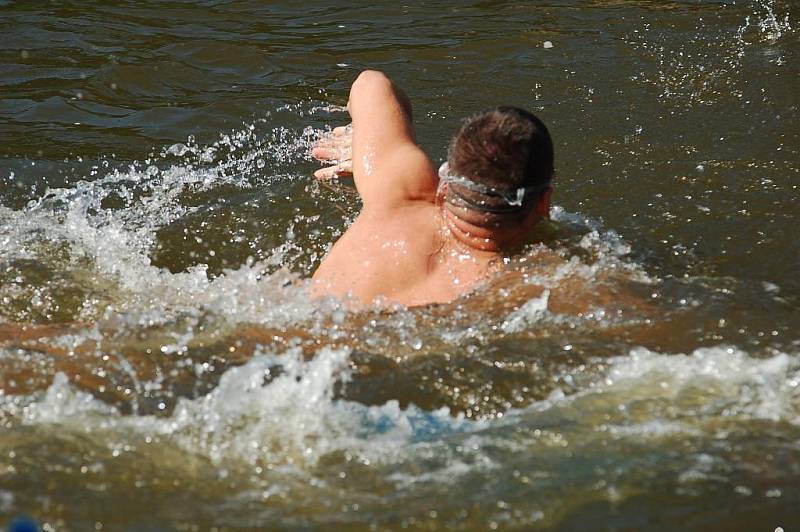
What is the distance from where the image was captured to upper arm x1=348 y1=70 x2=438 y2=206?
181 inches

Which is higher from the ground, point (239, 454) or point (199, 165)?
point (199, 165)

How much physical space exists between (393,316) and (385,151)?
0.92 meters

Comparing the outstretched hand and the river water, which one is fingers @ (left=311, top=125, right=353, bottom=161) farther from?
the river water

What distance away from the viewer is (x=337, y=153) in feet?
18.0

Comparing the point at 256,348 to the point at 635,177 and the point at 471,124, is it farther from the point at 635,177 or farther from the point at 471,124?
the point at 635,177

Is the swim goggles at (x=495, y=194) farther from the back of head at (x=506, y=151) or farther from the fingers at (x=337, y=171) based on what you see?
the fingers at (x=337, y=171)

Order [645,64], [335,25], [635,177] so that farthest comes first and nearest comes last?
[335,25]
[645,64]
[635,177]

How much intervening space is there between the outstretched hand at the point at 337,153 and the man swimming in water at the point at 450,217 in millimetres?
758

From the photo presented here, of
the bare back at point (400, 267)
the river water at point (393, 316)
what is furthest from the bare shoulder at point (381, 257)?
the river water at point (393, 316)

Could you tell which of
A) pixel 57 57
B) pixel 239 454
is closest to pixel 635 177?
pixel 239 454

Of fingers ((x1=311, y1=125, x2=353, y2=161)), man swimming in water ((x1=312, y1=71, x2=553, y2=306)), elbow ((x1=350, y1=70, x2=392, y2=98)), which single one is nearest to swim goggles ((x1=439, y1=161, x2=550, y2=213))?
man swimming in water ((x1=312, y1=71, x2=553, y2=306))

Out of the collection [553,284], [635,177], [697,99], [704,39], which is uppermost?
[704,39]

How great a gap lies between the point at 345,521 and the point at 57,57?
19.3 feet

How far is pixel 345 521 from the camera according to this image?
3150 millimetres
